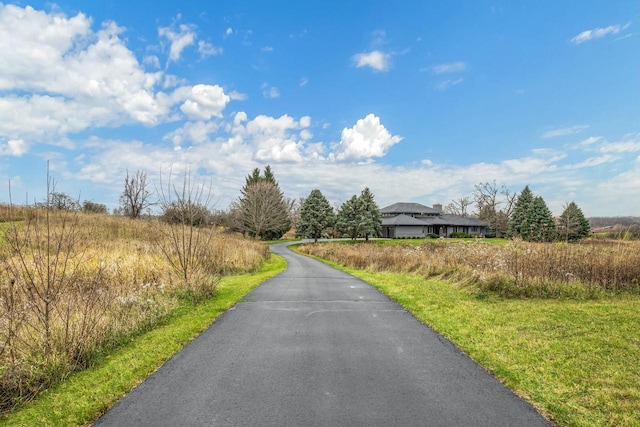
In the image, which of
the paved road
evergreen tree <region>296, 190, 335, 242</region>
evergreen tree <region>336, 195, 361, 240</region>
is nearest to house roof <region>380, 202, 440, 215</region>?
evergreen tree <region>296, 190, 335, 242</region>

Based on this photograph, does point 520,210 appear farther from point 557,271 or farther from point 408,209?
point 557,271

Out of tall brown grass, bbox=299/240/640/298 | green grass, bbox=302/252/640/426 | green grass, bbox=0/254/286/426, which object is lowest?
green grass, bbox=302/252/640/426

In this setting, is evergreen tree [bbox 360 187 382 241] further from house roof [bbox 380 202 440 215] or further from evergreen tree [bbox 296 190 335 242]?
house roof [bbox 380 202 440 215]

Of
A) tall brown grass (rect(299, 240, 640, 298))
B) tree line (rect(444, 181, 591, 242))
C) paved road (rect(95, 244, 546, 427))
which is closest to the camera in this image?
paved road (rect(95, 244, 546, 427))

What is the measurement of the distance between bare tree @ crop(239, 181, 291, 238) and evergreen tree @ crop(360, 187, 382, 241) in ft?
46.2

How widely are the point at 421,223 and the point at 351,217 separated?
14.5 meters

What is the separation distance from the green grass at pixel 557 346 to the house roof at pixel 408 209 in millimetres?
62830

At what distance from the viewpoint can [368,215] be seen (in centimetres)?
5647

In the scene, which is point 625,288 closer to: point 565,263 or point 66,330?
point 565,263

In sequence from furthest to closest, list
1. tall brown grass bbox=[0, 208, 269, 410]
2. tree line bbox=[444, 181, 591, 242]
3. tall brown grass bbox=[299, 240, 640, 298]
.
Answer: tree line bbox=[444, 181, 591, 242]
tall brown grass bbox=[299, 240, 640, 298]
tall brown grass bbox=[0, 208, 269, 410]

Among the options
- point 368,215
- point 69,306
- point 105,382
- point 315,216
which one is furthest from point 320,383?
point 315,216

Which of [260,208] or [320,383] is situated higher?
[260,208]

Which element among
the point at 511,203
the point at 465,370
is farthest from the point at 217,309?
the point at 511,203

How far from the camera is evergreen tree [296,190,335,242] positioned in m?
59.4
